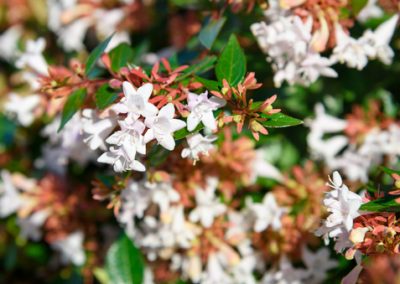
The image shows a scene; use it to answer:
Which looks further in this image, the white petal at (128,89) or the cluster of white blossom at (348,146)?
the cluster of white blossom at (348,146)

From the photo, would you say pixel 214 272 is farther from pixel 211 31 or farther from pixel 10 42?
pixel 10 42

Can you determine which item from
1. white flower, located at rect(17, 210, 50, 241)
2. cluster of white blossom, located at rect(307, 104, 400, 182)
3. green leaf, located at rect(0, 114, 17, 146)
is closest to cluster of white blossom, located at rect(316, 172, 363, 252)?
cluster of white blossom, located at rect(307, 104, 400, 182)

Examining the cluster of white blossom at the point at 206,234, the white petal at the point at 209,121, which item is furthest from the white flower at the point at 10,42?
the white petal at the point at 209,121

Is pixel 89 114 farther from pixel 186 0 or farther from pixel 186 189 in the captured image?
pixel 186 0

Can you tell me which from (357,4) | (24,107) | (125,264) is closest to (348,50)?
(357,4)

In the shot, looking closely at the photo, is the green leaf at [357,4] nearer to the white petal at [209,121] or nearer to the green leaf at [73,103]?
the white petal at [209,121]
